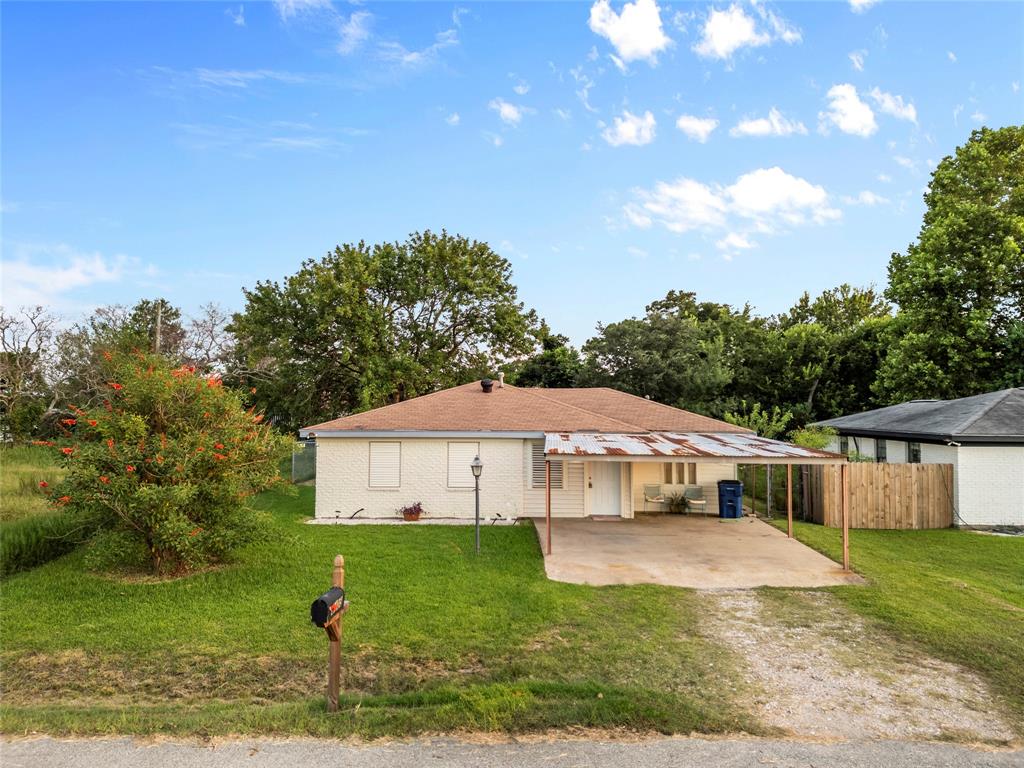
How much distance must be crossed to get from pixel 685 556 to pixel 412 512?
23.0 feet

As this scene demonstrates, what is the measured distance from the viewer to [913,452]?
1528 centimetres

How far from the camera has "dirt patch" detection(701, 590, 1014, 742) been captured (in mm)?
4219

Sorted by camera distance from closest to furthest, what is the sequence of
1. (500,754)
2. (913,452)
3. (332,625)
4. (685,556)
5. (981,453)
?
(500,754)
(332,625)
(685,556)
(981,453)
(913,452)

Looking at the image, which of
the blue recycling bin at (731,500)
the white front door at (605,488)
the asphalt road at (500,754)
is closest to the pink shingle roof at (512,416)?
the white front door at (605,488)

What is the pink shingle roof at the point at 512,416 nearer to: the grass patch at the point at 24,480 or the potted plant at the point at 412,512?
the potted plant at the point at 412,512

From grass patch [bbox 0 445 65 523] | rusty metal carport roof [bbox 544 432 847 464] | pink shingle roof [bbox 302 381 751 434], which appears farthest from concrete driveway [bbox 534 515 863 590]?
grass patch [bbox 0 445 65 523]

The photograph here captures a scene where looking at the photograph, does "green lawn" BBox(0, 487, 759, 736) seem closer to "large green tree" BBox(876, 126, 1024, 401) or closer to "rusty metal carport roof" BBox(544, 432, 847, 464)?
"rusty metal carport roof" BBox(544, 432, 847, 464)

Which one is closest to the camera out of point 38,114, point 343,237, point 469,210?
point 38,114

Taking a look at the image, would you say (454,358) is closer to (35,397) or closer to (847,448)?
(847,448)

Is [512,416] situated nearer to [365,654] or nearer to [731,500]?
[731,500]

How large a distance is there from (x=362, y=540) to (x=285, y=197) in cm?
1359

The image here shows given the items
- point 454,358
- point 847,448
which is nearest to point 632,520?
point 847,448

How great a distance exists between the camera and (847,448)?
19797 mm

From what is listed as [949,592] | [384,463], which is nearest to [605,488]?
[384,463]
